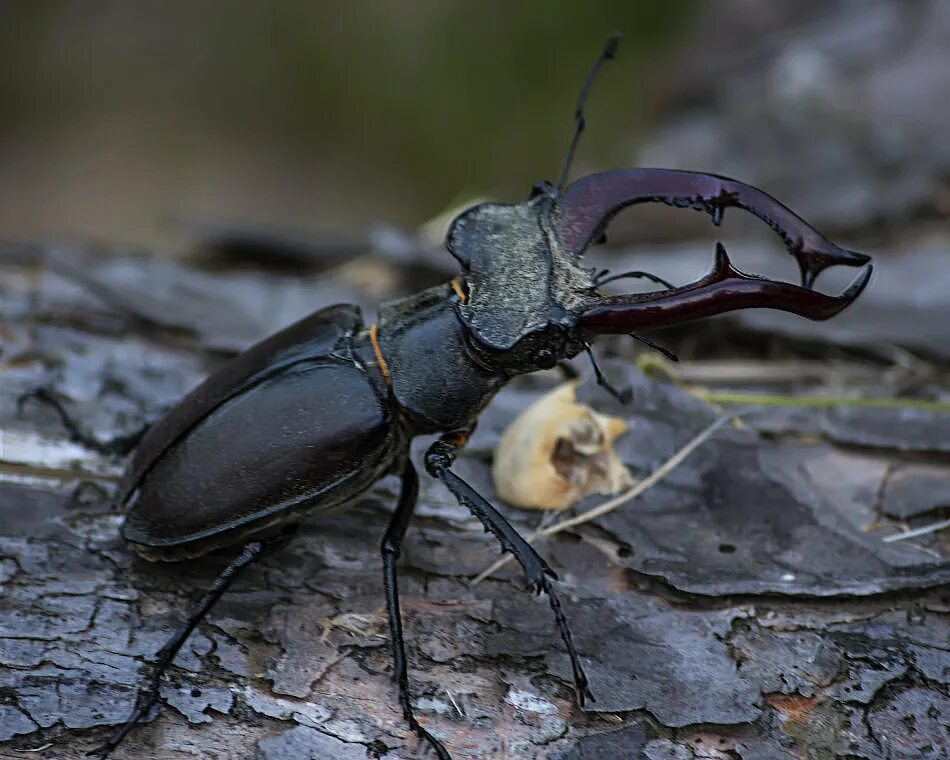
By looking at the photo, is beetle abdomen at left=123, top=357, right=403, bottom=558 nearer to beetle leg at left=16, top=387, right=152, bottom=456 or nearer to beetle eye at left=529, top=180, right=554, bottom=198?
beetle leg at left=16, top=387, right=152, bottom=456

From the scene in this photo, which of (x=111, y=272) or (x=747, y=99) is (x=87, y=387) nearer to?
(x=111, y=272)

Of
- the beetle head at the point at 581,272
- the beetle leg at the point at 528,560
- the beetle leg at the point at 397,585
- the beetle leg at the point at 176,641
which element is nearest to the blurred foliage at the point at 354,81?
the beetle head at the point at 581,272

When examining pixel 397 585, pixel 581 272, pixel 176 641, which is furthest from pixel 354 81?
pixel 176 641

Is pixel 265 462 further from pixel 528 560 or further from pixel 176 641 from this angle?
pixel 528 560

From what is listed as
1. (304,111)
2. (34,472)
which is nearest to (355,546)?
(34,472)

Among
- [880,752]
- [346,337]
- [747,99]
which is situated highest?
[747,99]

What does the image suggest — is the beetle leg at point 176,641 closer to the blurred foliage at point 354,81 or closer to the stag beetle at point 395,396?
the stag beetle at point 395,396

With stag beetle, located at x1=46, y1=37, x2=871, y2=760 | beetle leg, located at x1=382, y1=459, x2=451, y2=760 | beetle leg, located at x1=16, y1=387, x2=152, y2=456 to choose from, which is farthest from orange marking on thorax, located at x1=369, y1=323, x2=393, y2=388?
beetle leg, located at x1=16, y1=387, x2=152, y2=456
